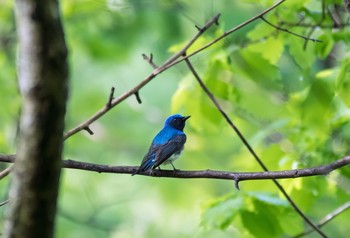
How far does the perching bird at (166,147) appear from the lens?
4.33m

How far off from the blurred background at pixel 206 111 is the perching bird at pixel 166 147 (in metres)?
0.21

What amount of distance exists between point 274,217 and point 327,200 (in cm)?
342

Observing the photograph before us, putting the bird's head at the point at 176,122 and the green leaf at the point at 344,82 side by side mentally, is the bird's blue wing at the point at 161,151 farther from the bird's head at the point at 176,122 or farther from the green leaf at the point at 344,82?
the green leaf at the point at 344,82

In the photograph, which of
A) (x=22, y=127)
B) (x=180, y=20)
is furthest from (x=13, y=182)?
(x=180, y=20)

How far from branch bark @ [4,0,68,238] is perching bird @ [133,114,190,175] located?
2456 millimetres

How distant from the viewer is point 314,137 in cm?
436

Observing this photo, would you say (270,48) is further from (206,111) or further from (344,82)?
(206,111)

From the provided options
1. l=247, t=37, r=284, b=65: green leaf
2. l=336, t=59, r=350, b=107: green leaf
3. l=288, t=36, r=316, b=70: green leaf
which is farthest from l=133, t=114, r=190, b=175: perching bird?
l=336, t=59, r=350, b=107: green leaf

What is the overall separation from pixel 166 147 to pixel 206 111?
0.42m

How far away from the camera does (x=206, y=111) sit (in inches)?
183

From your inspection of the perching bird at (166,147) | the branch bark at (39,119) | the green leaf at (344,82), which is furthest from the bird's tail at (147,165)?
the branch bark at (39,119)

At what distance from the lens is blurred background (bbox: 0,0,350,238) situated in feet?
13.5

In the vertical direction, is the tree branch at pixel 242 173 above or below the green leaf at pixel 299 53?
below

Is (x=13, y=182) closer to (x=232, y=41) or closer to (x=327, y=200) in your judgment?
(x=232, y=41)
